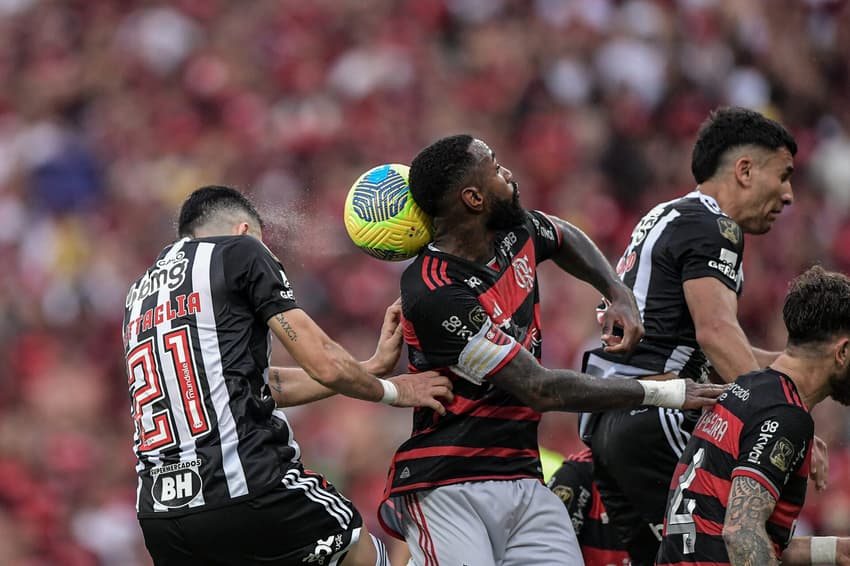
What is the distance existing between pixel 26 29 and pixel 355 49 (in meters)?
3.69

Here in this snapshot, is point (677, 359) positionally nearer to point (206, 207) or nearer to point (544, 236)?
point (544, 236)

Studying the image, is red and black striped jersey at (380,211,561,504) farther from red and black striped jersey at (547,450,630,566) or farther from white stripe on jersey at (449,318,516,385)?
red and black striped jersey at (547,450,630,566)

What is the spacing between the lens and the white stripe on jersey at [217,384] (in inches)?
185

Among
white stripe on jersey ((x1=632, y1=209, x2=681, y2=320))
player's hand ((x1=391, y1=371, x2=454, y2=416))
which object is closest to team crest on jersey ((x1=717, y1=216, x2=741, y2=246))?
white stripe on jersey ((x1=632, y1=209, x2=681, y2=320))

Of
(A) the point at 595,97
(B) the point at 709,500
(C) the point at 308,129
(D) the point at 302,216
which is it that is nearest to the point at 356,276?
(C) the point at 308,129

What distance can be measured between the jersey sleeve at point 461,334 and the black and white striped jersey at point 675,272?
94 cm

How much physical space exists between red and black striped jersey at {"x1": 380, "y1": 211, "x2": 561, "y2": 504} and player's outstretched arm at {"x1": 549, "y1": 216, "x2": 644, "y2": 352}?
0.37m

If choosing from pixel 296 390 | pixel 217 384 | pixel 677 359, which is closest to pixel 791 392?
pixel 677 359

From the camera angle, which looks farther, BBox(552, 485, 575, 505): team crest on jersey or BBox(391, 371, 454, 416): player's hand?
BBox(552, 485, 575, 505): team crest on jersey

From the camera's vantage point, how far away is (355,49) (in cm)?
1272

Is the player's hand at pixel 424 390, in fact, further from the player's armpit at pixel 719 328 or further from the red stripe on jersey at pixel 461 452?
the player's armpit at pixel 719 328

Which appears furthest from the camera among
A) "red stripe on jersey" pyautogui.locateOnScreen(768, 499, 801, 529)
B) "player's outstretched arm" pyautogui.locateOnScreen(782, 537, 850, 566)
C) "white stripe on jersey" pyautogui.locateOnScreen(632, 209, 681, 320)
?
"white stripe on jersey" pyautogui.locateOnScreen(632, 209, 681, 320)

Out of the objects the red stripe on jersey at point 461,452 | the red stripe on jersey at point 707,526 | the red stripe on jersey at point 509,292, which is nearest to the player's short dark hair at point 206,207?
the red stripe on jersey at point 509,292

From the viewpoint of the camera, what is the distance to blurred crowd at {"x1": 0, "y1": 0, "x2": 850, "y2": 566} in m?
10.1
